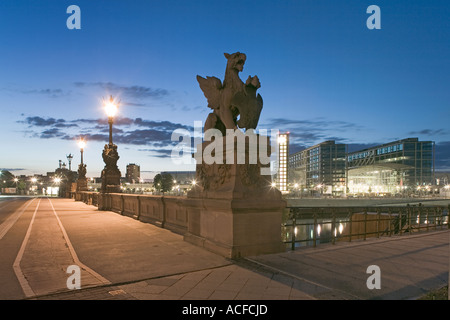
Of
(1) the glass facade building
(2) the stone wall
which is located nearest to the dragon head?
(2) the stone wall

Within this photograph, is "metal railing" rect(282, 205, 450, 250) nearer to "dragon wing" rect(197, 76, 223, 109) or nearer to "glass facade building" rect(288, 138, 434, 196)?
"dragon wing" rect(197, 76, 223, 109)

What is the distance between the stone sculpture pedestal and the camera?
6.36m

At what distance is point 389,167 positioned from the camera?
5556 inches

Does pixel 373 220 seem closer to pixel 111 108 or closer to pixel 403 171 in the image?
pixel 111 108

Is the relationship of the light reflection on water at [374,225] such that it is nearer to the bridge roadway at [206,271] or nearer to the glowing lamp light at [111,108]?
the bridge roadway at [206,271]

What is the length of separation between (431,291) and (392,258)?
2.09 m

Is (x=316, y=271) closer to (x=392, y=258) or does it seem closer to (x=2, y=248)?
(x=392, y=258)

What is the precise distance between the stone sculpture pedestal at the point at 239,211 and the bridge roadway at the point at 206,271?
293mm

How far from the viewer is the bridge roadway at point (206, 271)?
168 inches

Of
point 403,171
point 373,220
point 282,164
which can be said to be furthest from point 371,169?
point 373,220

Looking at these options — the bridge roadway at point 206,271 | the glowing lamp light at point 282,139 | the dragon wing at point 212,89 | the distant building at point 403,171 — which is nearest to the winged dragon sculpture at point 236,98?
the dragon wing at point 212,89

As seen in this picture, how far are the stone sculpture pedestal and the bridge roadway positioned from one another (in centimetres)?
29
